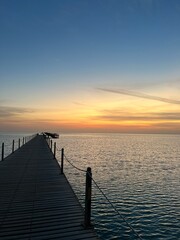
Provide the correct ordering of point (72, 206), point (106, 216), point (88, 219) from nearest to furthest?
1. point (88, 219)
2. point (72, 206)
3. point (106, 216)

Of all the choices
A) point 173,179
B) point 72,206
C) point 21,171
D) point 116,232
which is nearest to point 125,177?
point 173,179

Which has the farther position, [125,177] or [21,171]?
[125,177]

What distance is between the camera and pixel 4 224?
7.97 meters

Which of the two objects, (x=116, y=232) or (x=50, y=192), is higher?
(x=50, y=192)

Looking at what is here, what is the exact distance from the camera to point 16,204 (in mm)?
10102

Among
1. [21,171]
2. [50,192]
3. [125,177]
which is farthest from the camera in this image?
[125,177]

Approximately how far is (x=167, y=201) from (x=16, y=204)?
40.8 feet

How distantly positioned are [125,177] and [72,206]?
19405mm

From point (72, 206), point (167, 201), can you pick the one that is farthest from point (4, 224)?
point (167, 201)

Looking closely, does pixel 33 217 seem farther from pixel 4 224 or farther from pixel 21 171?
pixel 21 171

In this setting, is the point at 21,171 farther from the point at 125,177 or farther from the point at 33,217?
the point at 125,177

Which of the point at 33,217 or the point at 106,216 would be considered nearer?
the point at 33,217

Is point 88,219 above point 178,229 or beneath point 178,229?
above

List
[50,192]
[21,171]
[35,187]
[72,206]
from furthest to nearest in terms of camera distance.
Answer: [21,171] < [35,187] < [50,192] < [72,206]
